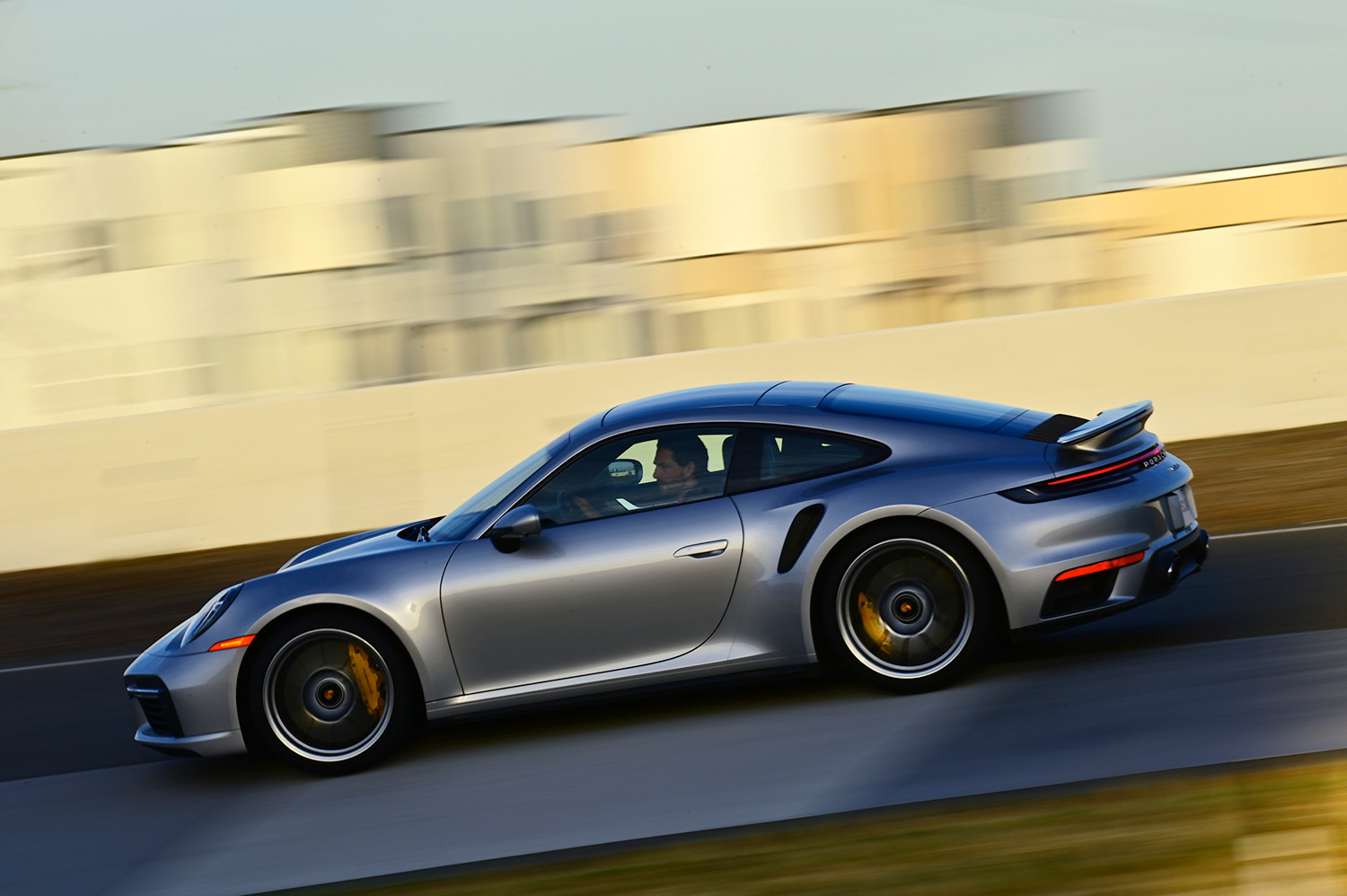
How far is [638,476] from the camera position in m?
5.83

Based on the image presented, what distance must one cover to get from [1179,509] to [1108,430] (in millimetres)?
443

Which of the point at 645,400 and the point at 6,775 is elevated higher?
the point at 645,400

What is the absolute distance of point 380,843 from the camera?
4828 millimetres

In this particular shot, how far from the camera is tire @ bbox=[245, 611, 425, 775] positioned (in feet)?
18.6

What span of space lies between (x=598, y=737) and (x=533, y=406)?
24.8ft

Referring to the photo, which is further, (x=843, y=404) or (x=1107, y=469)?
(x=843, y=404)

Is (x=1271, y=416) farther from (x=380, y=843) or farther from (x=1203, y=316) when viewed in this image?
(x=380, y=843)

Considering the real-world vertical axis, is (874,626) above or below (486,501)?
below

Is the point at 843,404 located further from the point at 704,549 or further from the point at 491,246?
the point at 491,246

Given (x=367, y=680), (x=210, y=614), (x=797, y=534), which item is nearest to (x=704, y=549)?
(x=797, y=534)

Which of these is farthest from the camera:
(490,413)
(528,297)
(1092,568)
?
(528,297)

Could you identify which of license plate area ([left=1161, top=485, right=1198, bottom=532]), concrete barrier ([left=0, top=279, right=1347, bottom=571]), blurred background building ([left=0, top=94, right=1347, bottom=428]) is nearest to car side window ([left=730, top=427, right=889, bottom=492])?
license plate area ([left=1161, top=485, right=1198, bottom=532])

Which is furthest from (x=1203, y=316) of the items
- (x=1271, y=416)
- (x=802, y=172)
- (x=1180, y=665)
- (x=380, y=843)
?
(x=380, y=843)

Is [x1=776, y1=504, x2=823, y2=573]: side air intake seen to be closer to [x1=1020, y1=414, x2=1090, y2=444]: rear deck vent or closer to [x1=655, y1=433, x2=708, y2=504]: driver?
[x1=655, y1=433, x2=708, y2=504]: driver
